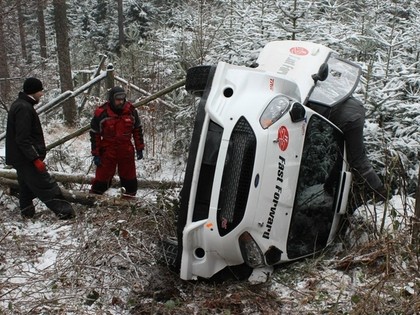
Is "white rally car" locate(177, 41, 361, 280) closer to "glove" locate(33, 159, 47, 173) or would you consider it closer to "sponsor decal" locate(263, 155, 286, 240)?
"sponsor decal" locate(263, 155, 286, 240)

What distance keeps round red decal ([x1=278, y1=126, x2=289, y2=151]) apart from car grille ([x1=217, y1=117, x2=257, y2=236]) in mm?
262

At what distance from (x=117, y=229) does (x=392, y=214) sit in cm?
264

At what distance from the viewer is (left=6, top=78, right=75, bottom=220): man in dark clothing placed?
5625 millimetres

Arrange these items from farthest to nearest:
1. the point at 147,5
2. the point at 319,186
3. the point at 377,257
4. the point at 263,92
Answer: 1. the point at 147,5
2. the point at 319,186
3. the point at 263,92
4. the point at 377,257

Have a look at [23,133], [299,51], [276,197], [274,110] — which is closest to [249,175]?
[276,197]

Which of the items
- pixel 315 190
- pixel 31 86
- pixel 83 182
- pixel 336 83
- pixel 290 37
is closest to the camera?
pixel 315 190

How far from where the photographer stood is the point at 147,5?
3159cm

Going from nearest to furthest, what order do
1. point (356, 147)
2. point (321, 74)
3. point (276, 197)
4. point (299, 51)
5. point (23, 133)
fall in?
1. point (276, 197)
2. point (356, 147)
3. point (321, 74)
4. point (299, 51)
5. point (23, 133)

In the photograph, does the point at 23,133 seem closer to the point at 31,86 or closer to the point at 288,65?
the point at 31,86

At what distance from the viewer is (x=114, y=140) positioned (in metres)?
6.27

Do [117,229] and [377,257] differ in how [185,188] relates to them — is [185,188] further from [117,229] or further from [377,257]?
[377,257]

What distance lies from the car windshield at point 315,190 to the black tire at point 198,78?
3.46ft

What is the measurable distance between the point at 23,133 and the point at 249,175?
10.2 ft

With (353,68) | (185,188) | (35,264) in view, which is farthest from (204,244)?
(353,68)
